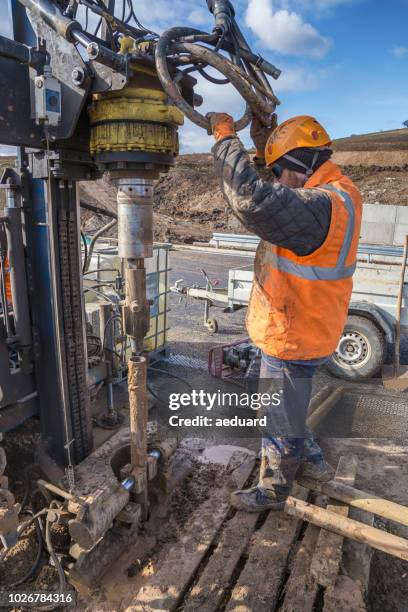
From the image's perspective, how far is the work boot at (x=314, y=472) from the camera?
2.58 metres

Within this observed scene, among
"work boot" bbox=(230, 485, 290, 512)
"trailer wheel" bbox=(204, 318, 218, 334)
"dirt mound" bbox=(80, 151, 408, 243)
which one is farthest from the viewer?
"dirt mound" bbox=(80, 151, 408, 243)

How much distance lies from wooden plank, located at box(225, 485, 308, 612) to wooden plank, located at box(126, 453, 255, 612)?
0.22 m

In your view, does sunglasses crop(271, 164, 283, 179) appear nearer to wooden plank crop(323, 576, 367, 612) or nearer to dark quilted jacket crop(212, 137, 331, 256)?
dark quilted jacket crop(212, 137, 331, 256)

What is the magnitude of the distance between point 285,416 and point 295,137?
1.50 m

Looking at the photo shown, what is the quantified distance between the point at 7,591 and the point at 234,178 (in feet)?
7.66

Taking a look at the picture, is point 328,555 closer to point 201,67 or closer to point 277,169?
point 277,169

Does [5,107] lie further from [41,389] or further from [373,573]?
[373,573]

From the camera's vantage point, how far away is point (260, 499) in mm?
2500

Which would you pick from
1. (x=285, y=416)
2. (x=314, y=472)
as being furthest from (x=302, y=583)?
(x=285, y=416)

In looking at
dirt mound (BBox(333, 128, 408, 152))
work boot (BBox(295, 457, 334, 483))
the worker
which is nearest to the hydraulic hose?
the worker

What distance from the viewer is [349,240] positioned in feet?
7.21

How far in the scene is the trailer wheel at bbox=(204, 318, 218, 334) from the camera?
662 centimetres

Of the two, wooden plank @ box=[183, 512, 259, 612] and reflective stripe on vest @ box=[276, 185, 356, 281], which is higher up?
reflective stripe on vest @ box=[276, 185, 356, 281]

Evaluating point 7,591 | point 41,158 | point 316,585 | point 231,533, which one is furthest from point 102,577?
point 41,158
